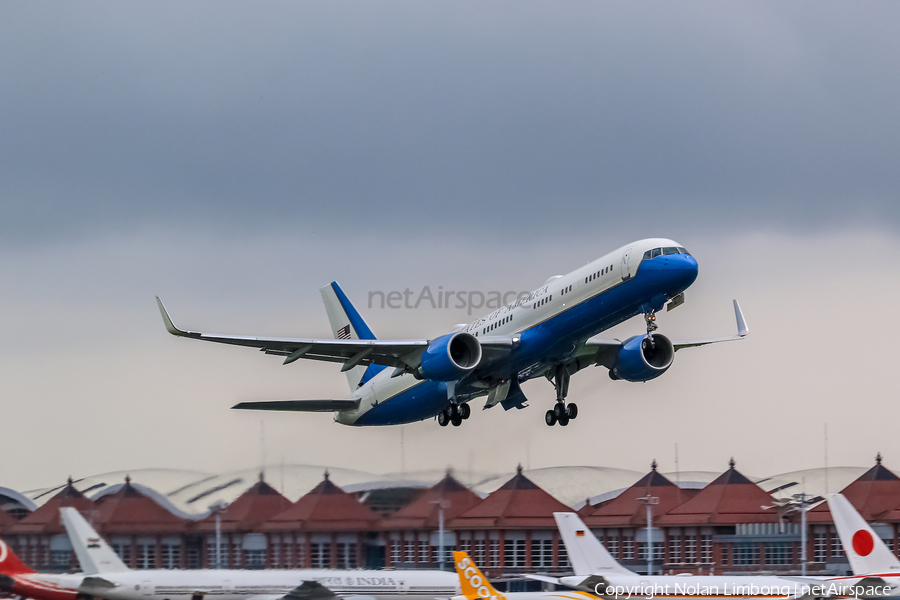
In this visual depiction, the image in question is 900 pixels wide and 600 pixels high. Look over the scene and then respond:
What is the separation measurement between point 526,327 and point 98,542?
679 inches

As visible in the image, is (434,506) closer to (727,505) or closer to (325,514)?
(325,514)

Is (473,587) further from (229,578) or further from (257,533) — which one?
(257,533)

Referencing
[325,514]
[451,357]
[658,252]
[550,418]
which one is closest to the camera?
[658,252]

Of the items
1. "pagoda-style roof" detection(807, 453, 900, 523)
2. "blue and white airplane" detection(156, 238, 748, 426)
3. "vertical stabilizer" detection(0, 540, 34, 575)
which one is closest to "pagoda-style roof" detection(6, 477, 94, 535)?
"vertical stabilizer" detection(0, 540, 34, 575)

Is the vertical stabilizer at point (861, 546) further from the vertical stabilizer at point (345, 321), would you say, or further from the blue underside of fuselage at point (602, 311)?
the vertical stabilizer at point (345, 321)

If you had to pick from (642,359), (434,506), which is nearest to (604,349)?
(642,359)

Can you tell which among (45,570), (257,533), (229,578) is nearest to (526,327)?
(229,578)

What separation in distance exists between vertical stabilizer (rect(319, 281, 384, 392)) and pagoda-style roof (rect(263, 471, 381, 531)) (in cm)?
468

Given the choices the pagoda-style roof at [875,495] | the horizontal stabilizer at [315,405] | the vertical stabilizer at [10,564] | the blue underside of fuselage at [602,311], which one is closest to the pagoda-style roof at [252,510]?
the horizontal stabilizer at [315,405]

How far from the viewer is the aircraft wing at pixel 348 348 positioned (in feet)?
132

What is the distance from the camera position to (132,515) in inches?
1940

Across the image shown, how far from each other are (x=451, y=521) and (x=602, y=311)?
2032cm

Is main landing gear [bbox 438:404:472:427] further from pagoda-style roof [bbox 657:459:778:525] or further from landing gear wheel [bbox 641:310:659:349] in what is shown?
pagoda-style roof [bbox 657:459:778:525]

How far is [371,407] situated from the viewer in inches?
1917
